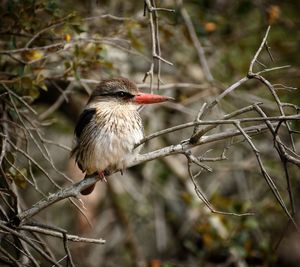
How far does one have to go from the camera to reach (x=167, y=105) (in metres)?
4.06

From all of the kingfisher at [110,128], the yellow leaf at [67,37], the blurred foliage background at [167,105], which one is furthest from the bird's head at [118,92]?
the yellow leaf at [67,37]

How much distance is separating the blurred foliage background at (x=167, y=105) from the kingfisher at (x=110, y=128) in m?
0.16

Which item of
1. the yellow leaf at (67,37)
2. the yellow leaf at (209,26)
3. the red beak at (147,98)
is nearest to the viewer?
the red beak at (147,98)

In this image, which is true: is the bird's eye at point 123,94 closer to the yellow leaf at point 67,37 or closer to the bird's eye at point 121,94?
the bird's eye at point 121,94

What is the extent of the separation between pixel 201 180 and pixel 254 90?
1316 millimetres

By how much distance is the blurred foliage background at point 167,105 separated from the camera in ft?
9.73

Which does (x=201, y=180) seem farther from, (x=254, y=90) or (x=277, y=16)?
(x=277, y=16)

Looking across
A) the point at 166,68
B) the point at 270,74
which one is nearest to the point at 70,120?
the point at 166,68

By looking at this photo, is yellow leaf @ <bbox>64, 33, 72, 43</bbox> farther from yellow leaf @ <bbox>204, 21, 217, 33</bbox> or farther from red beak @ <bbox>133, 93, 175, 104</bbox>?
yellow leaf @ <bbox>204, 21, 217, 33</bbox>

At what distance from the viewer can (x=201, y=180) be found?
5391 millimetres

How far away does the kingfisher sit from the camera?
9.13ft

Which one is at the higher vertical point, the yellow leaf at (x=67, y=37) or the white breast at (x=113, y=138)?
the yellow leaf at (x=67, y=37)

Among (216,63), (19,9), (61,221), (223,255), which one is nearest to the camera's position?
(19,9)

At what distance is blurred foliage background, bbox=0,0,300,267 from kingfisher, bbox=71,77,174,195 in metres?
0.16
